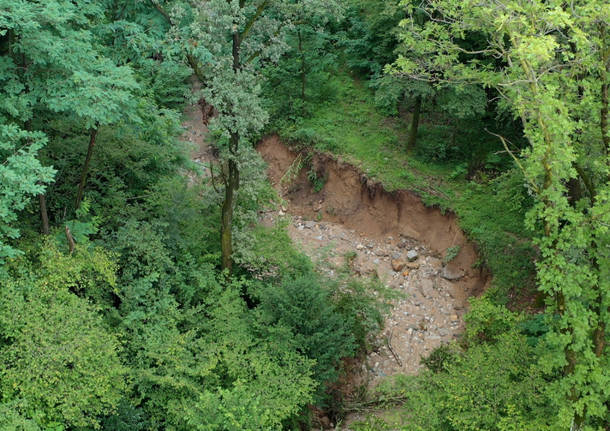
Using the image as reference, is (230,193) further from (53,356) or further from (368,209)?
(368,209)

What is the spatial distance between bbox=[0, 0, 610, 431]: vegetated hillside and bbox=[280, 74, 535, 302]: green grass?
82 mm

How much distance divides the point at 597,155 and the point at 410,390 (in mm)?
5541

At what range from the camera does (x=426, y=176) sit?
599 inches

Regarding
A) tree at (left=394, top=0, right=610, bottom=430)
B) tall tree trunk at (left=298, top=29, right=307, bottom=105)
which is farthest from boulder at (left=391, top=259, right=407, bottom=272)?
tall tree trunk at (left=298, top=29, right=307, bottom=105)

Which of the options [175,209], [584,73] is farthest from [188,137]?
[584,73]

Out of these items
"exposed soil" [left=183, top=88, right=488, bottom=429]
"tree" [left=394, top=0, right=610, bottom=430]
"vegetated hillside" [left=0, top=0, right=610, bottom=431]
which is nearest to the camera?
"tree" [left=394, top=0, right=610, bottom=430]

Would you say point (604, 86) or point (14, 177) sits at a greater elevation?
point (604, 86)

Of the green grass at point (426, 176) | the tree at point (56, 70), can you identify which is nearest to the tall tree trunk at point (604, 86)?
the green grass at point (426, 176)

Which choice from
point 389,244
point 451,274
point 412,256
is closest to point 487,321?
point 451,274

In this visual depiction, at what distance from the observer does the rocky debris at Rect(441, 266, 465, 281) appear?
44.5 ft

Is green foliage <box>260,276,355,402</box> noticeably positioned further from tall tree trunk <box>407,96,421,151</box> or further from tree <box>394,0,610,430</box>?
tall tree trunk <box>407,96,421,151</box>

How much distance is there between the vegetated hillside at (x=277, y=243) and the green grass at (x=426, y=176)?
0.27ft

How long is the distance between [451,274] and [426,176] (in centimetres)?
312

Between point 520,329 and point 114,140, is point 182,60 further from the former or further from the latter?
point 520,329
